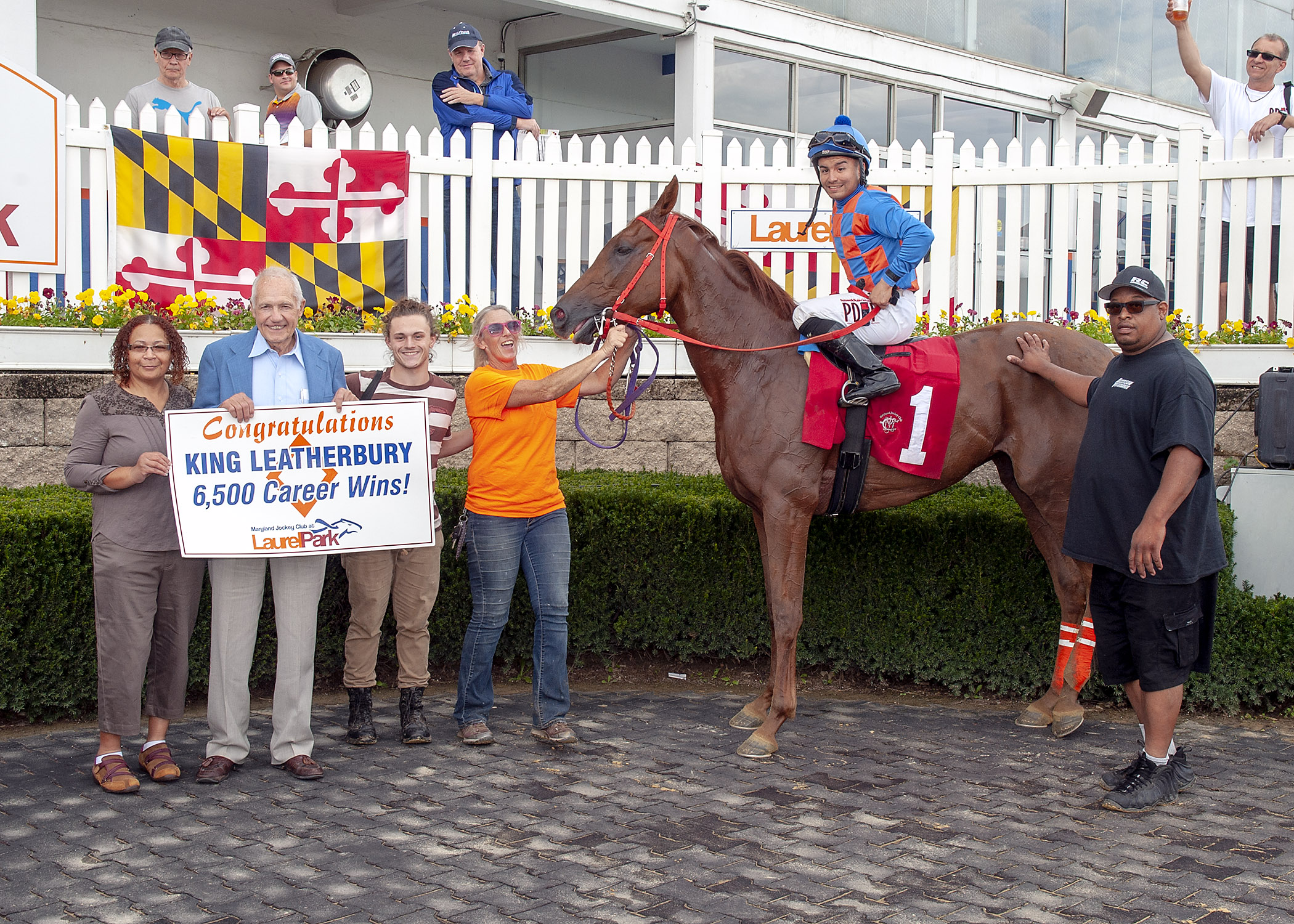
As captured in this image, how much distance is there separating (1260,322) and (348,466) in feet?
19.5

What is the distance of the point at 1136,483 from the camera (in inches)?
171

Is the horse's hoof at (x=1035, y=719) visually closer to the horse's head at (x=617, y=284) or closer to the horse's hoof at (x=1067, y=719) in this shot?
the horse's hoof at (x=1067, y=719)

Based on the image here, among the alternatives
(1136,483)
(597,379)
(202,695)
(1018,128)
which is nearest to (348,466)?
(597,379)

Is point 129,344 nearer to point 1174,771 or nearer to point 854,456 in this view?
point 854,456

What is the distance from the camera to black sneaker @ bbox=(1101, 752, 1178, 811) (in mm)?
4293

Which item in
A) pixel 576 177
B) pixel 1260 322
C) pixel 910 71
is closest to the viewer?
pixel 1260 322

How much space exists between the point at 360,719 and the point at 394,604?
53 centimetres

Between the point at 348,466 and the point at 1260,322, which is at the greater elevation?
the point at 1260,322

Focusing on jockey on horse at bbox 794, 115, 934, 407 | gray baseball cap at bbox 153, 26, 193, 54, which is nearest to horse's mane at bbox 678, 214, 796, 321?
jockey on horse at bbox 794, 115, 934, 407

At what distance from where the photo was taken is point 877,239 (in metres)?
5.16

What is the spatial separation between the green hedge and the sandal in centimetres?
98

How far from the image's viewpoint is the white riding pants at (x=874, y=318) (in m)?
5.14

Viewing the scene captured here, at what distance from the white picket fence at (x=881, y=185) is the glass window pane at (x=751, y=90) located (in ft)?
16.1

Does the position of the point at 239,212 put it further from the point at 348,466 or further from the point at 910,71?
the point at 910,71
